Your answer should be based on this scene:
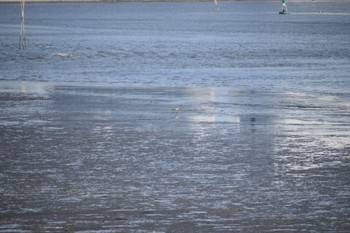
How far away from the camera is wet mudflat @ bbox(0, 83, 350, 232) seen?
38.3 ft

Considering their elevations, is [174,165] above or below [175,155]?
above

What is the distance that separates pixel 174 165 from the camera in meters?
15.3

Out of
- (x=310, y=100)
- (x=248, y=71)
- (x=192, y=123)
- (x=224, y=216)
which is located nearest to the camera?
(x=224, y=216)

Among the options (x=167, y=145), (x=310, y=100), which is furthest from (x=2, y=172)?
(x=310, y=100)

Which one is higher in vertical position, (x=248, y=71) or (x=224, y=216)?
(x=224, y=216)

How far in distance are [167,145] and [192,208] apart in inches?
209

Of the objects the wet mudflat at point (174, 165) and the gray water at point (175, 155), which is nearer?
the wet mudflat at point (174, 165)

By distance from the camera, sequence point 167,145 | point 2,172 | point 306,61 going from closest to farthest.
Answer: point 2,172 → point 167,145 → point 306,61

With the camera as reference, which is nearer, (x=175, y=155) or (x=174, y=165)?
(x=174, y=165)

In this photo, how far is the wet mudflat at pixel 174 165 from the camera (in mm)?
11688

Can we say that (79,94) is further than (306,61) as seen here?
No

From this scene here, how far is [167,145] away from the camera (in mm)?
17422

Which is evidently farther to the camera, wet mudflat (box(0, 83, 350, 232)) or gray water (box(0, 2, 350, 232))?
gray water (box(0, 2, 350, 232))

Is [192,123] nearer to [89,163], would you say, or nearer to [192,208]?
[89,163]
